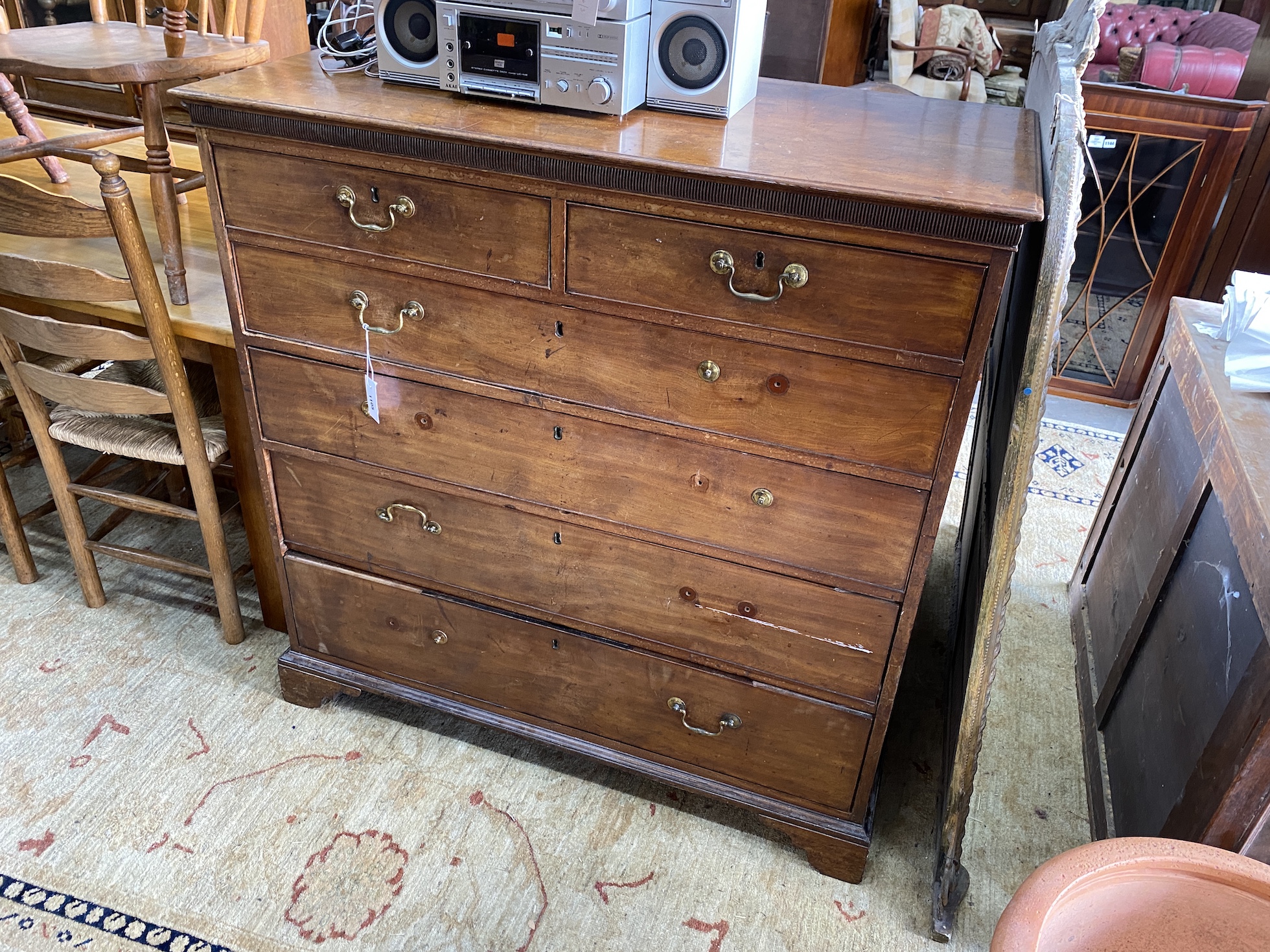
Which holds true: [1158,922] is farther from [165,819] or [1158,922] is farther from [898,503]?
[165,819]

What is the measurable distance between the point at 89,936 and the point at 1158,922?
144 centimetres

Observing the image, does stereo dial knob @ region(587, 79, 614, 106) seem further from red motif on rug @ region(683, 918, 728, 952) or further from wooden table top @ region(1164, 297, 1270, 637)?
red motif on rug @ region(683, 918, 728, 952)

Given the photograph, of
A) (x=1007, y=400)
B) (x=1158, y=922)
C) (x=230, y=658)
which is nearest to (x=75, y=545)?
(x=230, y=658)

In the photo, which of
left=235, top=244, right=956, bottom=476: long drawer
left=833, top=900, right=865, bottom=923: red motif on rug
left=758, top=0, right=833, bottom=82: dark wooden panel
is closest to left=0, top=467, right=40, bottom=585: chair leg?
left=235, top=244, right=956, bottom=476: long drawer

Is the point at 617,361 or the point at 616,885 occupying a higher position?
the point at 617,361

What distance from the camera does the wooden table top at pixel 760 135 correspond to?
103cm

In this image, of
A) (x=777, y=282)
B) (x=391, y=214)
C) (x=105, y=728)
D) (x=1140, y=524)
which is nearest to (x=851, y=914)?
(x=1140, y=524)

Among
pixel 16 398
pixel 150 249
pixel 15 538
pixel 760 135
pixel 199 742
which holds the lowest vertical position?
pixel 199 742

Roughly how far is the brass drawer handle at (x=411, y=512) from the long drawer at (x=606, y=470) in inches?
3.0

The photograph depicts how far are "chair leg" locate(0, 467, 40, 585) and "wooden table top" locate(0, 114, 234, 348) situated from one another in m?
0.45

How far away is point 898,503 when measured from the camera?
1.18 m

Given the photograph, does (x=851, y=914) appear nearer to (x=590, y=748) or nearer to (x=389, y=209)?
(x=590, y=748)

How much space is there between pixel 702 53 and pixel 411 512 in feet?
2.69

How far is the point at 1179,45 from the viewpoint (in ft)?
18.9
